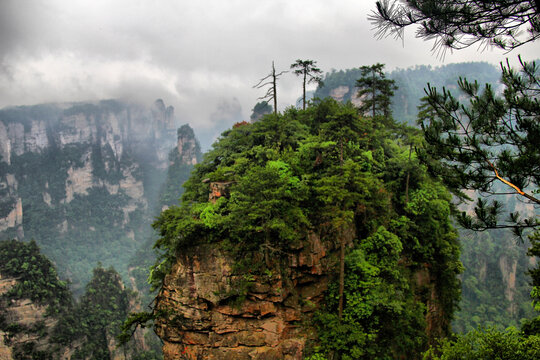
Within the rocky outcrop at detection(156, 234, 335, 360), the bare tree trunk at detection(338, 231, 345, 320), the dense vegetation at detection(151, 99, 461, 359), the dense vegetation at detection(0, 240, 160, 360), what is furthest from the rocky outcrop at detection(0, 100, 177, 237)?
the bare tree trunk at detection(338, 231, 345, 320)

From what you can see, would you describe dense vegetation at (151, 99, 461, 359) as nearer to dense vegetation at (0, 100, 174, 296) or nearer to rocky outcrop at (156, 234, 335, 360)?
rocky outcrop at (156, 234, 335, 360)

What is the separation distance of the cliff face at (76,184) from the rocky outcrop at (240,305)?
71736 mm

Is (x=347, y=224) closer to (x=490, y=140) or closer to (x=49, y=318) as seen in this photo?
(x=490, y=140)

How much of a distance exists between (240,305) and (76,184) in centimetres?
10753

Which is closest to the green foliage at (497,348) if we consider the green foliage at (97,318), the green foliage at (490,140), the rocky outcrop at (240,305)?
the green foliage at (490,140)

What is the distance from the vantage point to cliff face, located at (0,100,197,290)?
275 feet

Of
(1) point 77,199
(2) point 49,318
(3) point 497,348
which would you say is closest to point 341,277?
(3) point 497,348

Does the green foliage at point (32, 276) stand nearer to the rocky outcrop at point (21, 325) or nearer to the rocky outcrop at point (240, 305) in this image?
the rocky outcrop at point (21, 325)

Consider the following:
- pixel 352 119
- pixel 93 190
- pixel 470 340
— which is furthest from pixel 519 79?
pixel 93 190

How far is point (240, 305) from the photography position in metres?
11.5

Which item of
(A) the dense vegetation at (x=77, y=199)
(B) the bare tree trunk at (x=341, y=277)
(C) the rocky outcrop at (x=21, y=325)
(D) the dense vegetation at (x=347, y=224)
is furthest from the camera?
(A) the dense vegetation at (x=77, y=199)

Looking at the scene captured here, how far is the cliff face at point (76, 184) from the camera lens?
275ft

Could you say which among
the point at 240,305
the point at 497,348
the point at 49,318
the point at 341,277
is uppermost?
the point at 341,277

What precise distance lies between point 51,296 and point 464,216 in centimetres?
3874
